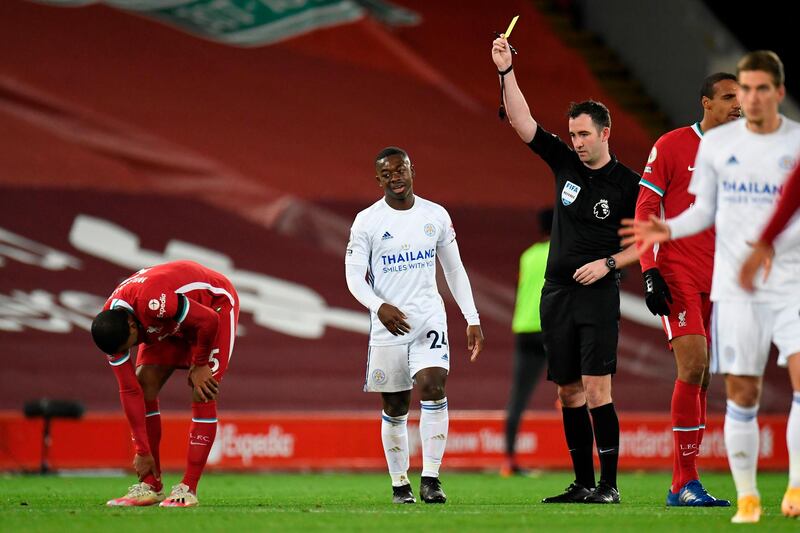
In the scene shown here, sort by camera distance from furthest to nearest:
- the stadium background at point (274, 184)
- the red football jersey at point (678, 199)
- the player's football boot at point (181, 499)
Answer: the stadium background at point (274, 184), the red football jersey at point (678, 199), the player's football boot at point (181, 499)

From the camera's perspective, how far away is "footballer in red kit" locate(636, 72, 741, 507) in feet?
25.6

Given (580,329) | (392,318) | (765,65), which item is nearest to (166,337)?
(392,318)

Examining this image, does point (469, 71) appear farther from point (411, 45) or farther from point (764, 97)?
point (764, 97)

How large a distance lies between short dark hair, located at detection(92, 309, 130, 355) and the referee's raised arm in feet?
8.85

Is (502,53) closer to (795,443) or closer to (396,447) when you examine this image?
(396,447)

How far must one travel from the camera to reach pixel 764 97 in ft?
20.9

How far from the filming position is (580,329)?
8.12 metres

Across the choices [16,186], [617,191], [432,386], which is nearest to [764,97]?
[617,191]

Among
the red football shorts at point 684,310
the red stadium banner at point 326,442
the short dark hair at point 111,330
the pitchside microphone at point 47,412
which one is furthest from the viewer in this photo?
the red stadium banner at point 326,442

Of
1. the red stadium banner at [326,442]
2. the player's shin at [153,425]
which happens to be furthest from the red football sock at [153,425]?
the red stadium banner at [326,442]

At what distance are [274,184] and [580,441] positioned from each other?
8593 millimetres

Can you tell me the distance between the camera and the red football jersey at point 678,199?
7891 mm

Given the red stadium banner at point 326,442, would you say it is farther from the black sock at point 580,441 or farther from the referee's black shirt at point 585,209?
the referee's black shirt at point 585,209

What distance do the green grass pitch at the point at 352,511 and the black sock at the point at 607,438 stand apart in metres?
0.25
